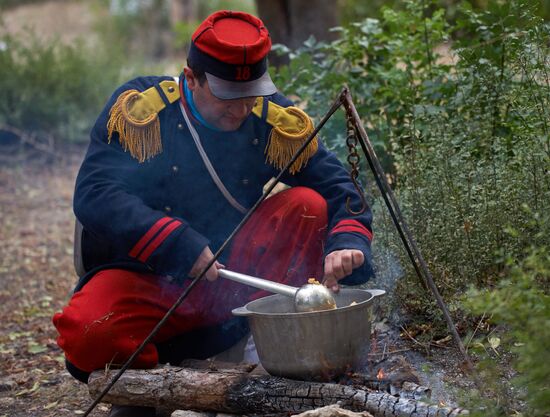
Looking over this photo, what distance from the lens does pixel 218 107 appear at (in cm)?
357

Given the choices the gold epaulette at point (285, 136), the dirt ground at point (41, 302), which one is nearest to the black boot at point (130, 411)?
the dirt ground at point (41, 302)

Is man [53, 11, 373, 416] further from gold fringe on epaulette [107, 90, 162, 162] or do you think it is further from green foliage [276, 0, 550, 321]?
green foliage [276, 0, 550, 321]

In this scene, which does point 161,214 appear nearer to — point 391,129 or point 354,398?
point 354,398

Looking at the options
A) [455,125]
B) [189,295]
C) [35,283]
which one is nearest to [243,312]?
[189,295]

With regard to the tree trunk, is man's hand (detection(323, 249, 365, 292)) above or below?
below

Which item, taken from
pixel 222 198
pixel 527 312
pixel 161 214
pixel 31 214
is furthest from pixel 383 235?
pixel 31 214

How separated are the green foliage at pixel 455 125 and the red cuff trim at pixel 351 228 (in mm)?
498

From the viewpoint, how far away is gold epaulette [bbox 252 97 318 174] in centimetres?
374

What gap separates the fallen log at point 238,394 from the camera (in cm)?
300

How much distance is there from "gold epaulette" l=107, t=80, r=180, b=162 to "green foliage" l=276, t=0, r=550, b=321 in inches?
47.9

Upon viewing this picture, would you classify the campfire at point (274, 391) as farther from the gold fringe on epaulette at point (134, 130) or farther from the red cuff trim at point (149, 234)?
the gold fringe on epaulette at point (134, 130)

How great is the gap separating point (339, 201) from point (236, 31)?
84 centimetres

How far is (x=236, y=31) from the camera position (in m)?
3.52

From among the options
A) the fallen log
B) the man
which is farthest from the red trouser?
the fallen log
